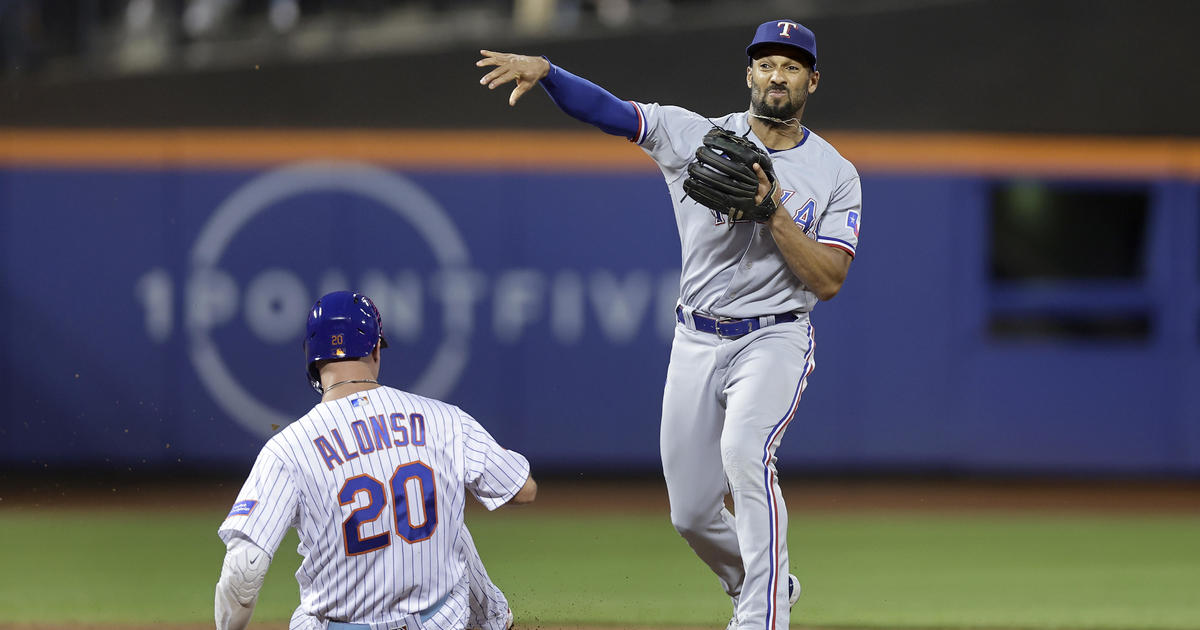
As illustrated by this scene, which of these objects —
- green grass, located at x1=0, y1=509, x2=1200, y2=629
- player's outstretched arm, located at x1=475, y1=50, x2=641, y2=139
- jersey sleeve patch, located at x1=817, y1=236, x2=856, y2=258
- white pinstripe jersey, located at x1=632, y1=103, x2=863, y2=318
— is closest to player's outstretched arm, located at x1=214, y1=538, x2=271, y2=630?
player's outstretched arm, located at x1=475, y1=50, x2=641, y2=139

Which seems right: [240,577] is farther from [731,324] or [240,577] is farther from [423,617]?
[731,324]

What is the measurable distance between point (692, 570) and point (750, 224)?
9.27 feet

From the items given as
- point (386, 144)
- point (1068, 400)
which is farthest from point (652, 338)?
point (1068, 400)

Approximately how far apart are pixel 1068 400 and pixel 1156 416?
665mm

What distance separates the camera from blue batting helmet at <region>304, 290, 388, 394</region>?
303cm

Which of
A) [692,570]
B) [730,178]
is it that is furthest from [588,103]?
[692,570]

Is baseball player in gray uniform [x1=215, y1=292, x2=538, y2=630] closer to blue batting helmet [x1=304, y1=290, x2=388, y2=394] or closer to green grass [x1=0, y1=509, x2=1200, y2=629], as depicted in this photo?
blue batting helmet [x1=304, y1=290, x2=388, y2=394]

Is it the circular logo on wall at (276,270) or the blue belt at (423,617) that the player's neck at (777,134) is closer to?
the blue belt at (423,617)

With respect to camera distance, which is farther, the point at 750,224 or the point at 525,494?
the point at 750,224

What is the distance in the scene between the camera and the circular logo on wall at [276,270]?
9.05 meters

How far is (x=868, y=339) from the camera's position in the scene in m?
9.31

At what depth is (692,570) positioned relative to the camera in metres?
6.29

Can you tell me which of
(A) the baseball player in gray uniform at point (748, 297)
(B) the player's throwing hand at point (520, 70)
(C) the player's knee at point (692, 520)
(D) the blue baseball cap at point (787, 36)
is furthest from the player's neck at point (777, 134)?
(C) the player's knee at point (692, 520)

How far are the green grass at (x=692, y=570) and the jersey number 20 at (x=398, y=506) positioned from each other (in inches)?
79.0
